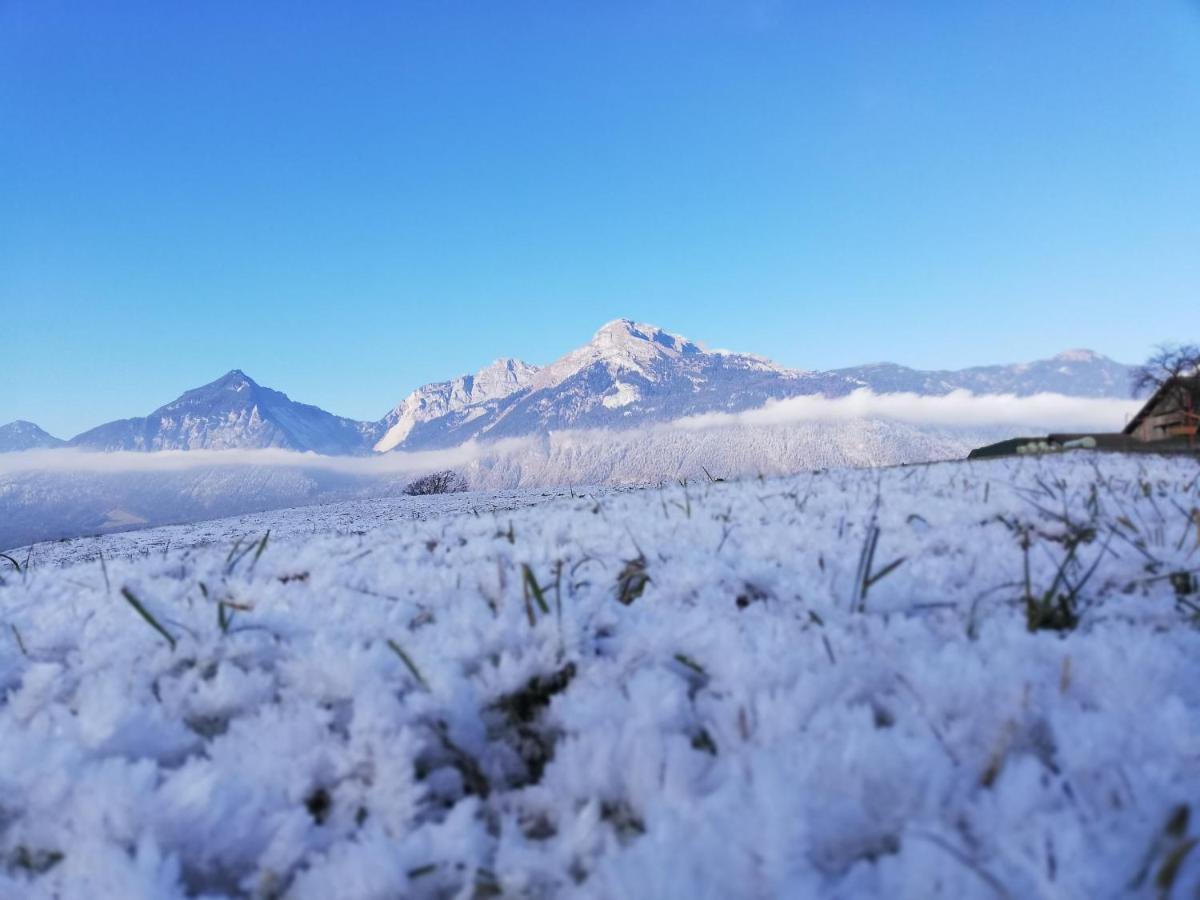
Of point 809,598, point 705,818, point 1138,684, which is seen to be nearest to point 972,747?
point 1138,684

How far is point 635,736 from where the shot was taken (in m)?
1.40

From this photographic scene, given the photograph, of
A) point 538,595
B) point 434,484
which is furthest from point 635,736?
point 434,484

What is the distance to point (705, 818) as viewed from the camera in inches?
45.3

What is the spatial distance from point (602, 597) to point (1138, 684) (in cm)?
148

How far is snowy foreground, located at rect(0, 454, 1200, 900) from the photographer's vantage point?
3.57ft

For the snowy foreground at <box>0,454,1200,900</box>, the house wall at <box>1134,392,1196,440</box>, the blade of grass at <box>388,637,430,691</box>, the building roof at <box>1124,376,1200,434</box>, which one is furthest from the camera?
the building roof at <box>1124,376,1200,434</box>

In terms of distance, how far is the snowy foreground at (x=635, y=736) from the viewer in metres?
1.09

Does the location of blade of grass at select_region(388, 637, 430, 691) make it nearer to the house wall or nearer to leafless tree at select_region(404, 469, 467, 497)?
the house wall

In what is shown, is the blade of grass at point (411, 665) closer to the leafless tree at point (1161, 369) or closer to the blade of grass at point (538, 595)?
the blade of grass at point (538, 595)

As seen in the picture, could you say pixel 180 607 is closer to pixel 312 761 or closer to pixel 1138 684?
pixel 312 761

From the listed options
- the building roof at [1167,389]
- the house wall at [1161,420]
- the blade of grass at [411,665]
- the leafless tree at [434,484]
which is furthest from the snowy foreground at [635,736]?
the leafless tree at [434,484]

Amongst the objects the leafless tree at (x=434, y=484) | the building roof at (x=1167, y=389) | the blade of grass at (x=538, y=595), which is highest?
the building roof at (x=1167, y=389)

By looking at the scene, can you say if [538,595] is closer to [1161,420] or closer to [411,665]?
[411,665]

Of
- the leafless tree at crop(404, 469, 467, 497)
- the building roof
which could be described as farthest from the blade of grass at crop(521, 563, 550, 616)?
the leafless tree at crop(404, 469, 467, 497)
